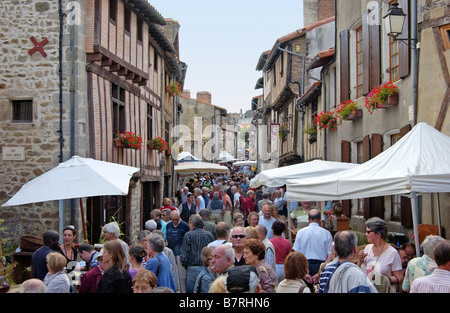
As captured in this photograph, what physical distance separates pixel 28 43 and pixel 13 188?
10.2 ft

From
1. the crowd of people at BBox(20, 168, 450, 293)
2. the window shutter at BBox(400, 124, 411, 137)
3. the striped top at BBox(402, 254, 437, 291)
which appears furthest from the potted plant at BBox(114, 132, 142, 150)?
the striped top at BBox(402, 254, 437, 291)

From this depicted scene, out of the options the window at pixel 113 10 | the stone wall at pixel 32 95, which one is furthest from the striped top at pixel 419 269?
the window at pixel 113 10

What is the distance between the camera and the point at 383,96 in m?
11.2

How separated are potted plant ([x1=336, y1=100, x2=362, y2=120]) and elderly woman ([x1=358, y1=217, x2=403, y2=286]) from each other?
26.3 feet

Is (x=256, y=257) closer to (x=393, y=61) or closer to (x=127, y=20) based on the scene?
(x=393, y=61)

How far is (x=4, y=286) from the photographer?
7.02 m

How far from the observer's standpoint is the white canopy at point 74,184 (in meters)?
8.44

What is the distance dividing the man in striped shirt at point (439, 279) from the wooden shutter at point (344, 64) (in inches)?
414

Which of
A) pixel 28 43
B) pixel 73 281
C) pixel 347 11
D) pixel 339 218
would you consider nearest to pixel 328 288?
pixel 73 281

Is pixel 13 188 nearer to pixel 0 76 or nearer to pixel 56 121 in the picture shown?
pixel 56 121

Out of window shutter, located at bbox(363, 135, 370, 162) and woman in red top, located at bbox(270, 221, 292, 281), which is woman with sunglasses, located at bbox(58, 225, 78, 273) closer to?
woman in red top, located at bbox(270, 221, 292, 281)

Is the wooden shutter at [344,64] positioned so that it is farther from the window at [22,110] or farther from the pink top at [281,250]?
the pink top at [281,250]

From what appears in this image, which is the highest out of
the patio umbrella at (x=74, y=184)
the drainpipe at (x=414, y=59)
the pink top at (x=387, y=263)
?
the drainpipe at (x=414, y=59)
